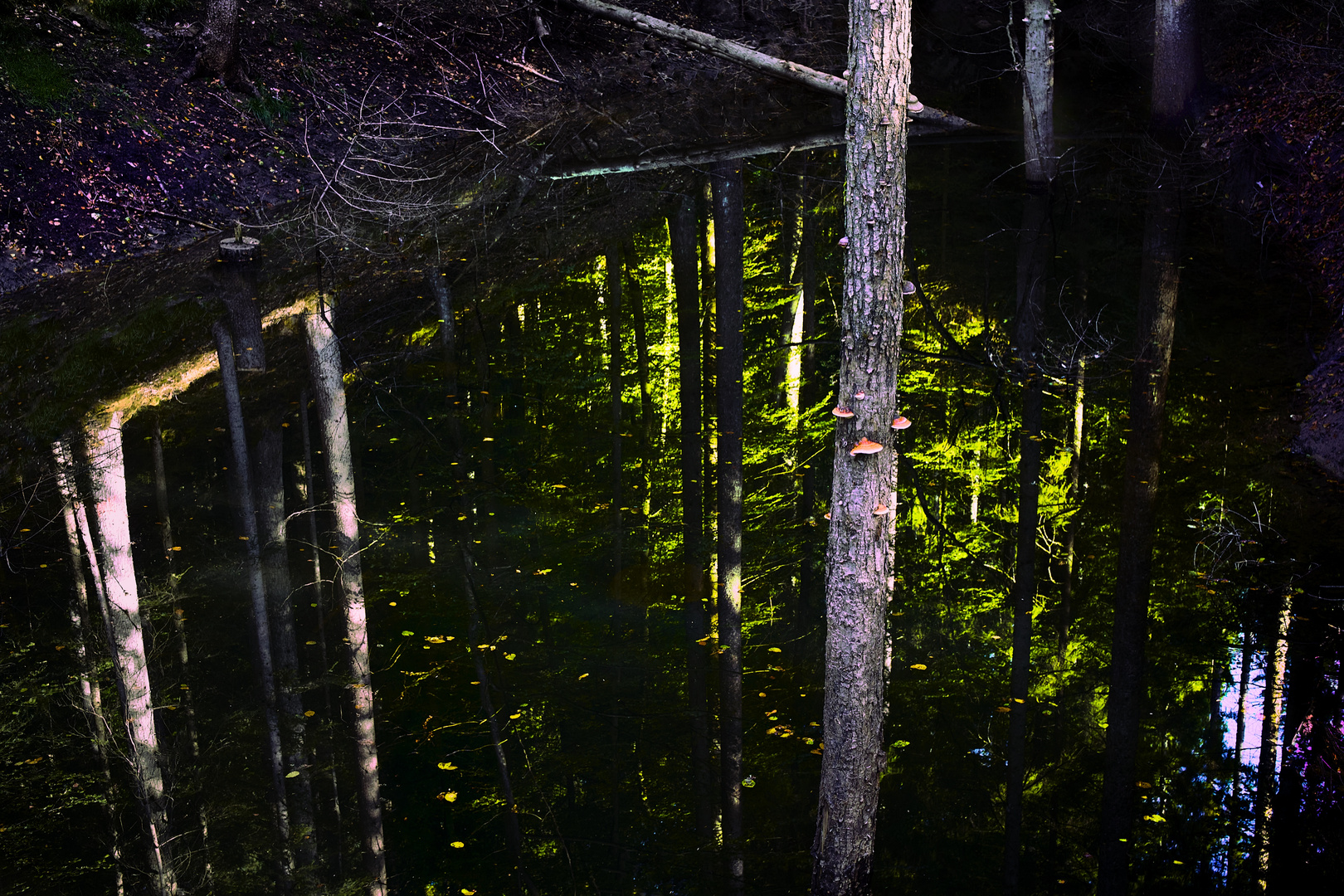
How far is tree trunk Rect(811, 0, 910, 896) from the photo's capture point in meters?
Answer: 4.70

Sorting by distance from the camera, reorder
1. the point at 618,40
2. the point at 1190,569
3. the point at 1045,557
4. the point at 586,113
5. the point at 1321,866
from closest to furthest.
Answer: the point at 1321,866, the point at 1190,569, the point at 1045,557, the point at 586,113, the point at 618,40

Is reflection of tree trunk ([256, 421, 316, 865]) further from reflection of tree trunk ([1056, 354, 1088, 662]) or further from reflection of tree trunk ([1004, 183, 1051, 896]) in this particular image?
reflection of tree trunk ([1056, 354, 1088, 662])

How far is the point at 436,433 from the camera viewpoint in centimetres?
1084

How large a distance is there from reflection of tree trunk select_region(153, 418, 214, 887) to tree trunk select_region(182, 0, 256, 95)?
25.0ft

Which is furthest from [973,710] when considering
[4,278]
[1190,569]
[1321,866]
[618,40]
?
[618,40]

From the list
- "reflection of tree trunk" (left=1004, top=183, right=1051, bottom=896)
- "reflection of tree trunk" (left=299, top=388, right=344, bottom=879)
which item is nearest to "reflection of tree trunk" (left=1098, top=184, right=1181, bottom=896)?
"reflection of tree trunk" (left=1004, top=183, right=1051, bottom=896)

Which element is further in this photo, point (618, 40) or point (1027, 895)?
point (618, 40)

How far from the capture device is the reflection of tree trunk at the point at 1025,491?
621 centimetres

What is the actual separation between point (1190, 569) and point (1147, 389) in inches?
121

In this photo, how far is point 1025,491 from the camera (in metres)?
9.49

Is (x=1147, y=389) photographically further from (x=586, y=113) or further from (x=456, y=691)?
(x=586, y=113)

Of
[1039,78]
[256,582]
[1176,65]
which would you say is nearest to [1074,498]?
[256,582]

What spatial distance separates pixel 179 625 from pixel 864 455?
5.90 m

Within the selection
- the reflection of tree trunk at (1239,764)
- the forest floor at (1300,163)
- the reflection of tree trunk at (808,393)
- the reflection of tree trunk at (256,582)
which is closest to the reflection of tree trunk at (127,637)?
the reflection of tree trunk at (256,582)
